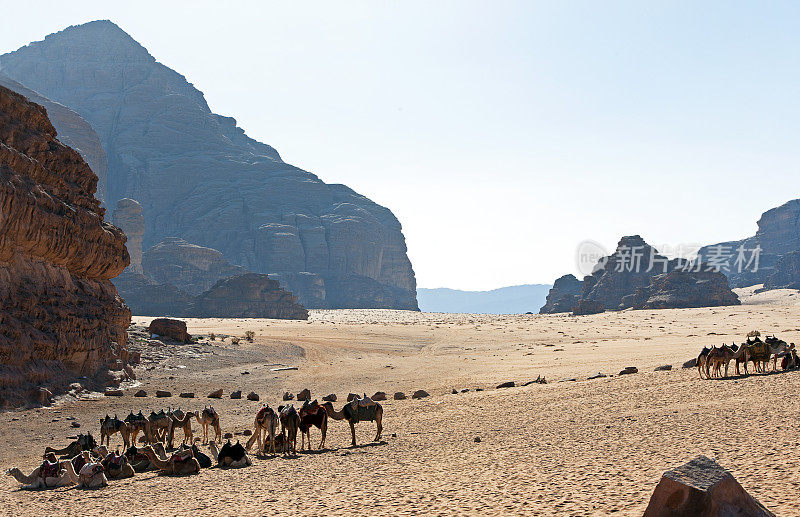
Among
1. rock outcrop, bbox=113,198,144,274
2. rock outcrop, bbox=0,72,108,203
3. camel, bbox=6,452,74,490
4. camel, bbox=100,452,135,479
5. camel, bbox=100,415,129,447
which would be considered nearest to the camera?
camel, bbox=6,452,74,490

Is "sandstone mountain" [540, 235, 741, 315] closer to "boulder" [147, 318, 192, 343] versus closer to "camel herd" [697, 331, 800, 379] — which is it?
"boulder" [147, 318, 192, 343]

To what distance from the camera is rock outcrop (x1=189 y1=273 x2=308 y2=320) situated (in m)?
111

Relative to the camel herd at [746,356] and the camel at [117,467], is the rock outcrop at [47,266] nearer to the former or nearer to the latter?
the camel at [117,467]

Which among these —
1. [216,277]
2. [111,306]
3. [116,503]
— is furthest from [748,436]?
[216,277]

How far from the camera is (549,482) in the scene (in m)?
9.77

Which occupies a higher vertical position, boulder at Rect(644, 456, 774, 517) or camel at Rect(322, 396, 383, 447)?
boulder at Rect(644, 456, 774, 517)

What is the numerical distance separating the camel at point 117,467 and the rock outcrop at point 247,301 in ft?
325

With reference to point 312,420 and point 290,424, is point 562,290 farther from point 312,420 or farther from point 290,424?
point 290,424

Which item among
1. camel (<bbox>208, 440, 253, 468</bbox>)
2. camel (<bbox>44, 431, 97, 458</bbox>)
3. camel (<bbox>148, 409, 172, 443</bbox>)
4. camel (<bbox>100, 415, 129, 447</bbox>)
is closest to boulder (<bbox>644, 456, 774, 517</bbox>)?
camel (<bbox>208, 440, 253, 468</bbox>)

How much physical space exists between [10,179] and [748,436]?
86.1ft

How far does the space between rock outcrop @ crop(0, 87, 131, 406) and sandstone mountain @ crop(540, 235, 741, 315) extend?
99.6 metres

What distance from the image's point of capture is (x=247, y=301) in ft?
370

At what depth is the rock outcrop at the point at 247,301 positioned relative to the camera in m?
111

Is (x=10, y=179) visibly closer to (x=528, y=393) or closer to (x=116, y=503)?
(x=116, y=503)
